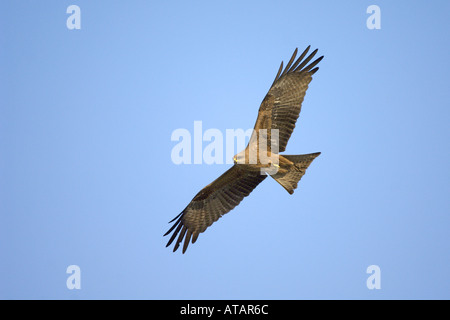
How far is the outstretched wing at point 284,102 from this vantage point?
1003 cm

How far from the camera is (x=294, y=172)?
10023 mm

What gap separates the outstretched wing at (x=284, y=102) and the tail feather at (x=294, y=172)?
1.26 ft

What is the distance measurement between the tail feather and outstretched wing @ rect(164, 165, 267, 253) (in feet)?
2.35

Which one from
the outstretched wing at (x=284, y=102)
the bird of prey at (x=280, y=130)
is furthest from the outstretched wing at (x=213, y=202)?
the outstretched wing at (x=284, y=102)

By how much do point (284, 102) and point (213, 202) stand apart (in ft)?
8.04

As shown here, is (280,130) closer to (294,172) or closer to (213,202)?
(294,172)

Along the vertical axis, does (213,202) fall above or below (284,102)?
below

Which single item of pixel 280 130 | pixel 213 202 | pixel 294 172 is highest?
pixel 280 130

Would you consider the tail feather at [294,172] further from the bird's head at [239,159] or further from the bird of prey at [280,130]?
the bird's head at [239,159]

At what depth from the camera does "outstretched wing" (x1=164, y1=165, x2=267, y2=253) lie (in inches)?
425

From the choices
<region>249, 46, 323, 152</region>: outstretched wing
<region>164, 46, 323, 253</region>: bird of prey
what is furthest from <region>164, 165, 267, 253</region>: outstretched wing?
<region>249, 46, 323, 152</region>: outstretched wing

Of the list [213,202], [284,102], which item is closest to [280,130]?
[284,102]

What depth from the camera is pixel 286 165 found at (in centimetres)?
996
